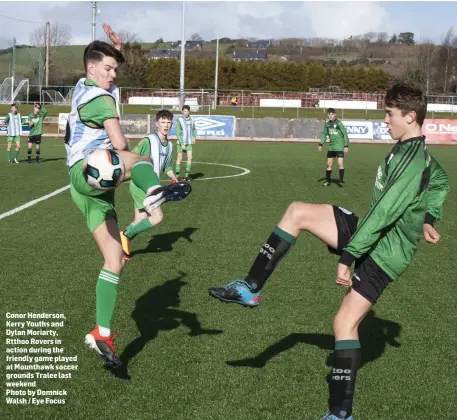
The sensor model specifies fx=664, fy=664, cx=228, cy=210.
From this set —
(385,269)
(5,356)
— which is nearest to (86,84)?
(5,356)

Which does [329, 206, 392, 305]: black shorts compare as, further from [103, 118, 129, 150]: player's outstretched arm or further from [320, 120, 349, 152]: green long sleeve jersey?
[320, 120, 349, 152]: green long sleeve jersey

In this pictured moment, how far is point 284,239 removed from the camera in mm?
4695

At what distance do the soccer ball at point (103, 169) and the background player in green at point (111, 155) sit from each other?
4 cm

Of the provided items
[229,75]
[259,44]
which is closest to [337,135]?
[229,75]

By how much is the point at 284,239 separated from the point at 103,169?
4.48 feet

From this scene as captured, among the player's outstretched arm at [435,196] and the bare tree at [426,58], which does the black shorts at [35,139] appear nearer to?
the player's outstretched arm at [435,196]

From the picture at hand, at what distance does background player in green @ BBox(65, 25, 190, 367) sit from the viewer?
15.8 ft

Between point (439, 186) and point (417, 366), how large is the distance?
1570 millimetres

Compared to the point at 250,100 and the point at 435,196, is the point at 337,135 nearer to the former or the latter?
the point at 435,196

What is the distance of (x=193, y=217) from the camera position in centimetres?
1237

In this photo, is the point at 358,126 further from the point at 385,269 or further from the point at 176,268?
the point at 385,269

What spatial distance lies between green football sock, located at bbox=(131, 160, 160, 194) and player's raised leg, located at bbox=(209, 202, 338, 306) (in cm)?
86

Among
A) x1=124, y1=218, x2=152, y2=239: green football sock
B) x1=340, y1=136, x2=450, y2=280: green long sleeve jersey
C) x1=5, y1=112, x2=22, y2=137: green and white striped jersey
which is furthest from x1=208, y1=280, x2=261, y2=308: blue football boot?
x1=5, y1=112, x2=22, y2=137: green and white striped jersey

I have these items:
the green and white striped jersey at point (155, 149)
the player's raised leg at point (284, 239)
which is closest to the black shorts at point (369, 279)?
the player's raised leg at point (284, 239)
